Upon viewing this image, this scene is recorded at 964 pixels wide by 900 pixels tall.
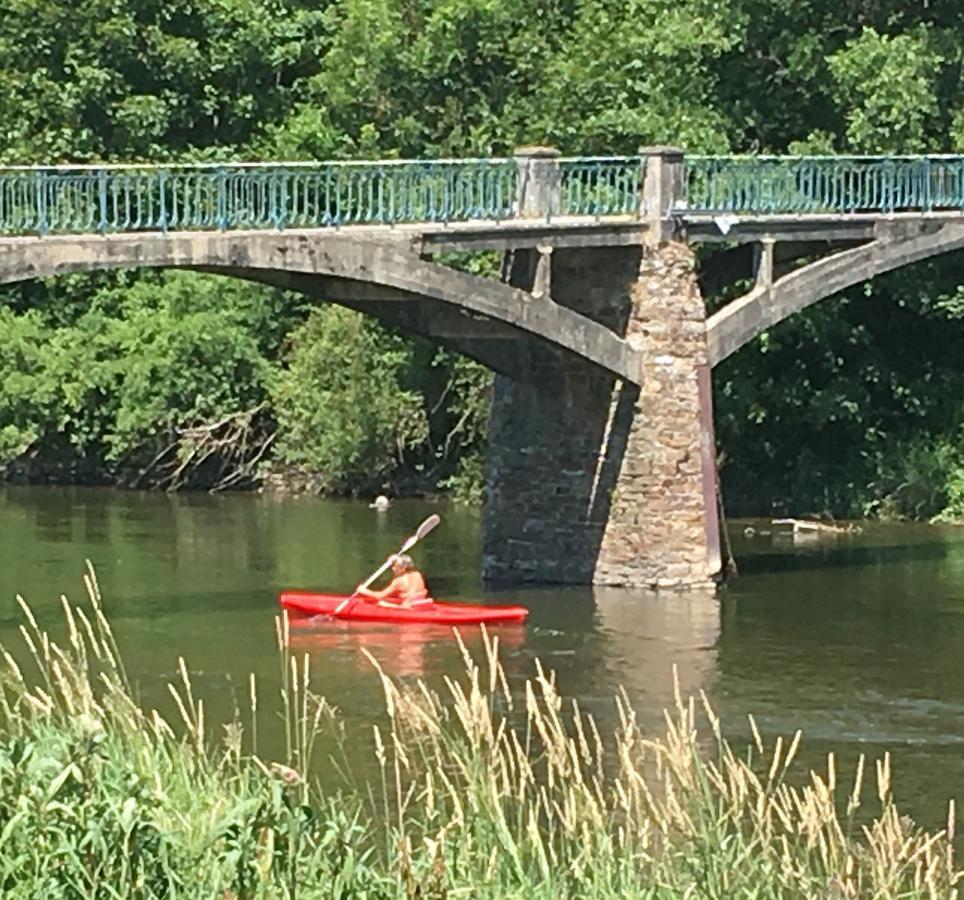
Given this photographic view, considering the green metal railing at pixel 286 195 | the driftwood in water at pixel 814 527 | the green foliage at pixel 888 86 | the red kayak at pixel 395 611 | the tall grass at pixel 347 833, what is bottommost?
the tall grass at pixel 347 833

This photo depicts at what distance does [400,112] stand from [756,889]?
36.3 meters

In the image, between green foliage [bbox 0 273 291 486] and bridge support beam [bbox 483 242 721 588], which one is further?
green foliage [bbox 0 273 291 486]

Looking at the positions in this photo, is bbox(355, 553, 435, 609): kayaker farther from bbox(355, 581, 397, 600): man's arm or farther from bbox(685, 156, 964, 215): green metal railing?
bbox(685, 156, 964, 215): green metal railing

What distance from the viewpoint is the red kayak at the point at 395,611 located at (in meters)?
28.9

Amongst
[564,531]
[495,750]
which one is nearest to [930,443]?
[564,531]

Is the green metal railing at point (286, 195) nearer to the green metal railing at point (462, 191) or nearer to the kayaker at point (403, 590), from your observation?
the green metal railing at point (462, 191)

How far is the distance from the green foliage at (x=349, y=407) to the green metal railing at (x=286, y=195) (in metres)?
11.4

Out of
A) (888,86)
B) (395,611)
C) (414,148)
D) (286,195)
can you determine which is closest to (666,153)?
(286,195)

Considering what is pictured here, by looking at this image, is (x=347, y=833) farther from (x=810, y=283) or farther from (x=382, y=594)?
(x=810, y=283)

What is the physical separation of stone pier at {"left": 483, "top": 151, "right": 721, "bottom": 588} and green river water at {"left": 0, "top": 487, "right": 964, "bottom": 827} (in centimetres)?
72

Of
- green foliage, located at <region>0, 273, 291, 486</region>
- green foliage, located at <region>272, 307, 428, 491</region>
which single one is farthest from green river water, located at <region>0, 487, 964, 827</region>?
green foliage, located at <region>0, 273, 291, 486</region>

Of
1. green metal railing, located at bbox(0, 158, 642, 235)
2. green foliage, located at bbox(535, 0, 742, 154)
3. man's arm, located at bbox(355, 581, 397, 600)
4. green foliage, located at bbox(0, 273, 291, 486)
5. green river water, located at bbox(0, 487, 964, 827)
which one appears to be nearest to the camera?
green river water, located at bbox(0, 487, 964, 827)

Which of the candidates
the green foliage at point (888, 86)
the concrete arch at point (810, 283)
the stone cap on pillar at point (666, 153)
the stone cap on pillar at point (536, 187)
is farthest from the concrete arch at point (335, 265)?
the green foliage at point (888, 86)

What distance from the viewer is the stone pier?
106ft
